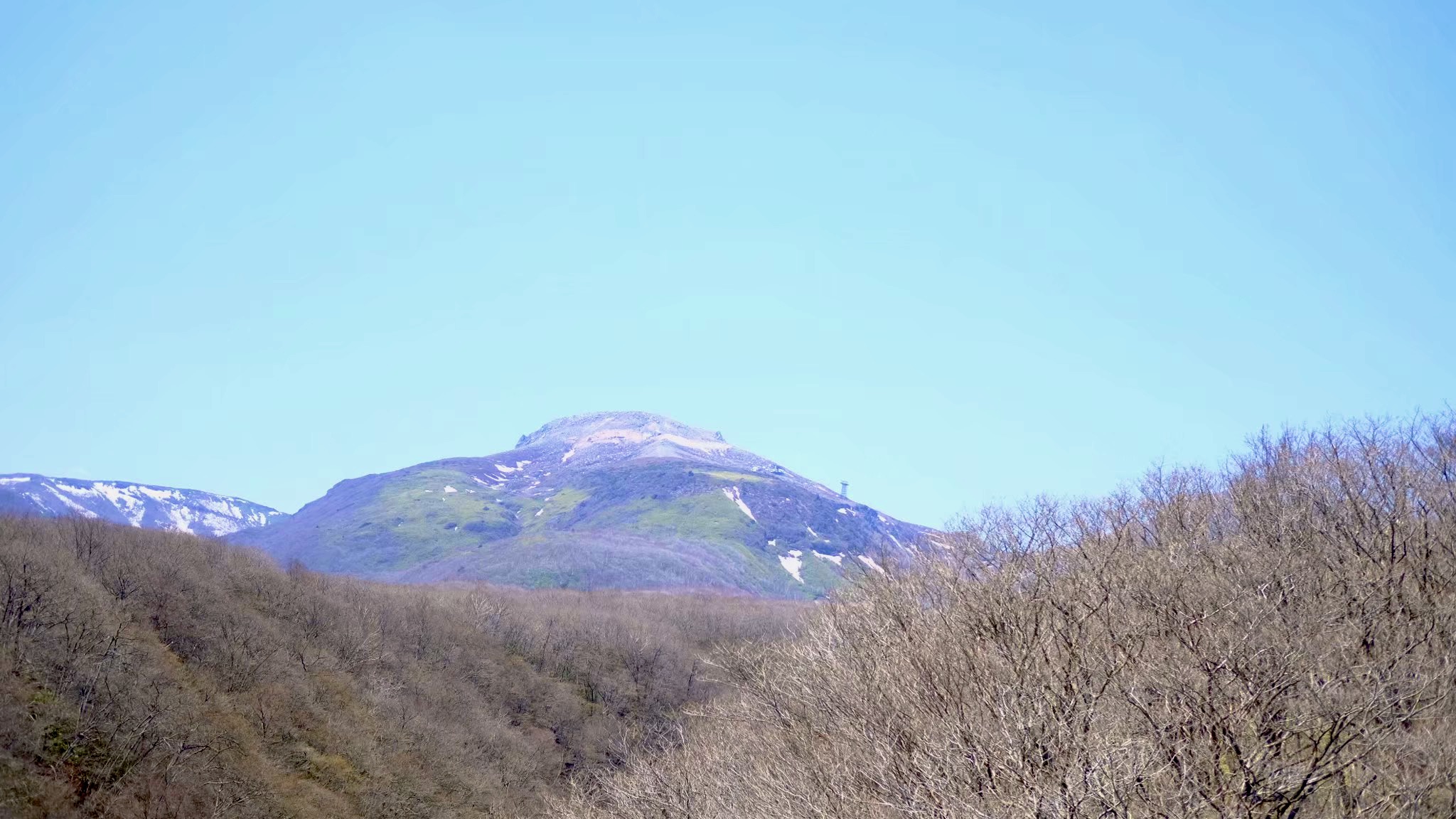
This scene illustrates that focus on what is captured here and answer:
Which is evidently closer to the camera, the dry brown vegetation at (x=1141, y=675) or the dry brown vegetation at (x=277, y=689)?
the dry brown vegetation at (x=1141, y=675)

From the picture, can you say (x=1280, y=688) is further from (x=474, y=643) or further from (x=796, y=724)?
(x=474, y=643)

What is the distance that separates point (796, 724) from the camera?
36844mm

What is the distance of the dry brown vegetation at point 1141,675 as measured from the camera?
733 inches

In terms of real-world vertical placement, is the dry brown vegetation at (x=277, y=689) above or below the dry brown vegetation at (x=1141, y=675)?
below

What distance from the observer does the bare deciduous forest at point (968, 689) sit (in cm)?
1925

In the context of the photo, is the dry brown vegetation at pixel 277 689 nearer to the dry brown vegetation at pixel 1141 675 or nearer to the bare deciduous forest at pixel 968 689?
the bare deciduous forest at pixel 968 689

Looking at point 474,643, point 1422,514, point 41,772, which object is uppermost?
point 1422,514

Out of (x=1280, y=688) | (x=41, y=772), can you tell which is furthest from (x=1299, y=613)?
(x=41, y=772)

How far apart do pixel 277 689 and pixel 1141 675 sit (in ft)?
282

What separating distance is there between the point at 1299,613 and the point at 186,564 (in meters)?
108

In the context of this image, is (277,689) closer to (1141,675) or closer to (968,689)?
(968,689)

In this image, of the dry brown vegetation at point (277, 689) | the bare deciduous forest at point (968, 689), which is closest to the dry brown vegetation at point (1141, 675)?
the bare deciduous forest at point (968, 689)

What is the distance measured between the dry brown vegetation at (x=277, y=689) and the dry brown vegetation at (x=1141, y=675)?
41.8 metres

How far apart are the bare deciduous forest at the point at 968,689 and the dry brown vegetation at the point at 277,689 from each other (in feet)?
1.04
